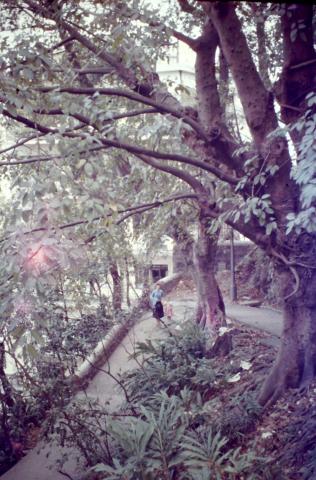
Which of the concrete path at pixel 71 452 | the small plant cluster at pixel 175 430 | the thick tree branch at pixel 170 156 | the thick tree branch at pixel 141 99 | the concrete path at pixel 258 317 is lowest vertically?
the concrete path at pixel 71 452

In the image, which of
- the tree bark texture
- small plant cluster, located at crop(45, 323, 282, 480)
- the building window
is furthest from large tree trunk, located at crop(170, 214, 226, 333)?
the building window

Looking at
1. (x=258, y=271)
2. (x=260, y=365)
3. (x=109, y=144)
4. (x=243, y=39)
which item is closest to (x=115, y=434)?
(x=260, y=365)

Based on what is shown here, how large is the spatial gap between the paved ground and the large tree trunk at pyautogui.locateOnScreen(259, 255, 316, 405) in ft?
9.74

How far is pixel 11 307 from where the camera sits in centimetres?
321

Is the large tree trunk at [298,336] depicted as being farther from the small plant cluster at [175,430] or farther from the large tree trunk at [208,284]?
the large tree trunk at [208,284]

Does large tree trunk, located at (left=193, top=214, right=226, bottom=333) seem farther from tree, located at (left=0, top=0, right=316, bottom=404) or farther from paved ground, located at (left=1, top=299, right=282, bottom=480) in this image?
tree, located at (left=0, top=0, right=316, bottom=404)

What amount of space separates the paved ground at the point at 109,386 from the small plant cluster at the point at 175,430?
522 mm

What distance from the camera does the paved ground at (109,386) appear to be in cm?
680

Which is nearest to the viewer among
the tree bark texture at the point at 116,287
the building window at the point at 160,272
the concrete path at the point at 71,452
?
the concrete path at the point at 71,452

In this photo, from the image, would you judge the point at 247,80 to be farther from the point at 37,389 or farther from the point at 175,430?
the point at 37,389

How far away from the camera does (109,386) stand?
33.7 feet

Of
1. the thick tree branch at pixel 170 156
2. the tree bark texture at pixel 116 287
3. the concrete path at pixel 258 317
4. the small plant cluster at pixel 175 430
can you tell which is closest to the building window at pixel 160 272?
the concrete path at pixel 258 317

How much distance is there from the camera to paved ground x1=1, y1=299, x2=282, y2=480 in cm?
680

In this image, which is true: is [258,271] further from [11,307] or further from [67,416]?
[11,307]
